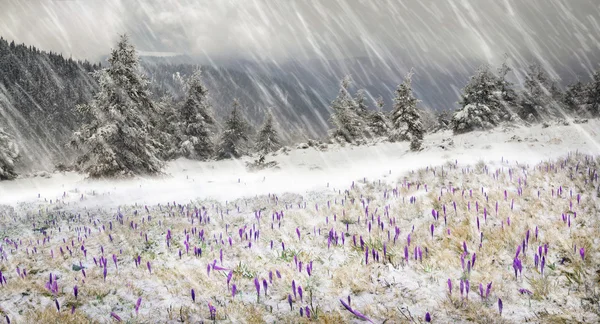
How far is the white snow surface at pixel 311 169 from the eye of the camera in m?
13.1

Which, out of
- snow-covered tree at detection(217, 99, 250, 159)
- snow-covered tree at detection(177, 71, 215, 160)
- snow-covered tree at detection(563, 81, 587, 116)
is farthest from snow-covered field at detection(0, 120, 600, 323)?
snow-covered tree at detection(563, 81, 587, 116)

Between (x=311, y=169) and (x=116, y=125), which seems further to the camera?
(x=311, y=169)

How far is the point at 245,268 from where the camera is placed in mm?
4230

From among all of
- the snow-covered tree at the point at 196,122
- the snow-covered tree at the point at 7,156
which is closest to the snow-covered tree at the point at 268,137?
the snow-covered tree at the point at 196,122

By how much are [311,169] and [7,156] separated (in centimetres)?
2546

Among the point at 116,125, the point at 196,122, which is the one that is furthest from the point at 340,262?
the point at 196,122

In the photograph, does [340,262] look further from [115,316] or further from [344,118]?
[344,118]

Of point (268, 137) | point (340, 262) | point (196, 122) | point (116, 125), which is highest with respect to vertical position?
point (196, 122)

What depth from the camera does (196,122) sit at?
36.5 meters

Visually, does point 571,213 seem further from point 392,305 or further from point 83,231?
point 83,231

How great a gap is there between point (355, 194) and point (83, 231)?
6.17 meters

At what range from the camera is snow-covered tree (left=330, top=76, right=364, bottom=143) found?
39.6 meters

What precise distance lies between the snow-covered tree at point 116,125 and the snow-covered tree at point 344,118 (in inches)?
916

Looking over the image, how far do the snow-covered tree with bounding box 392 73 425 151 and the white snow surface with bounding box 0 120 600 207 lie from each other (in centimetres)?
179
